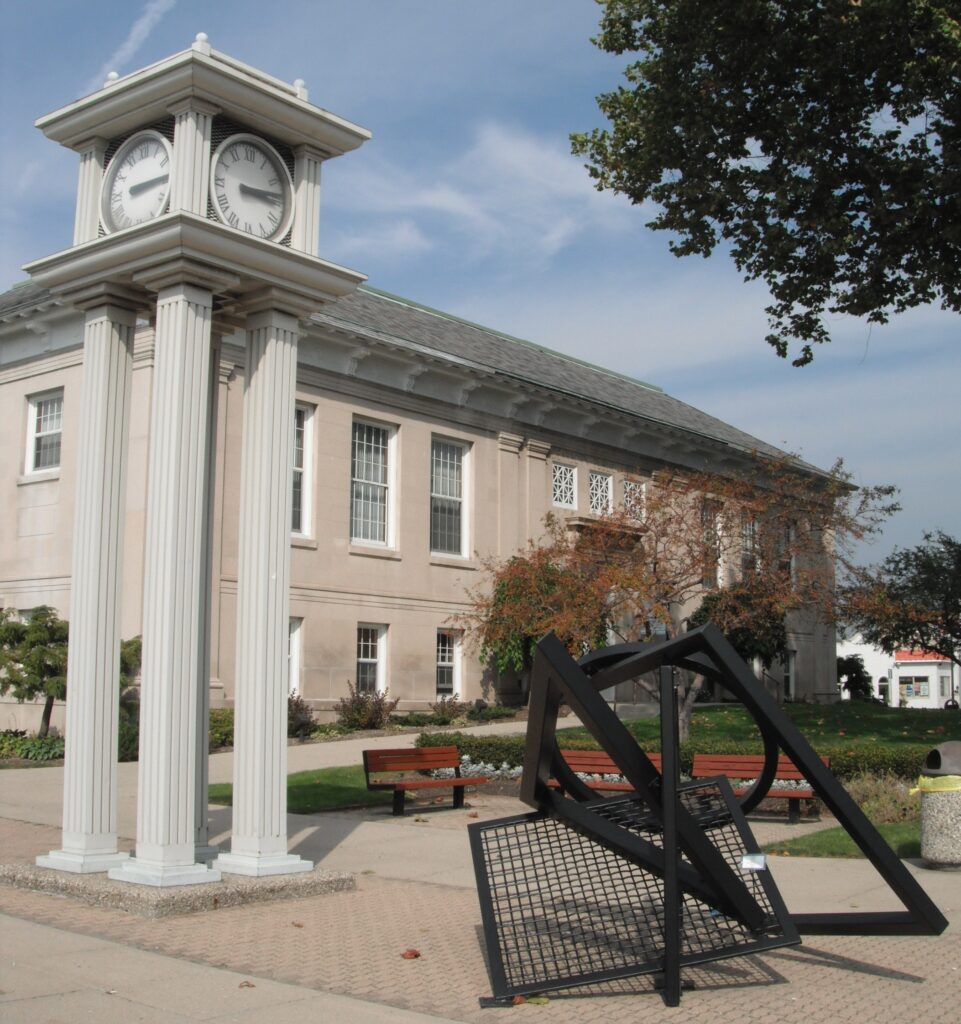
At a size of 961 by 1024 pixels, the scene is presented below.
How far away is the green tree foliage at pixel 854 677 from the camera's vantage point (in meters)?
49.9

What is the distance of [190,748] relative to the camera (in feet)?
30.4

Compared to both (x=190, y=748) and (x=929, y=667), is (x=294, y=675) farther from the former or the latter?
(x=929, y=667)

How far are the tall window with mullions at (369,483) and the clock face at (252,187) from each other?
60.2ft

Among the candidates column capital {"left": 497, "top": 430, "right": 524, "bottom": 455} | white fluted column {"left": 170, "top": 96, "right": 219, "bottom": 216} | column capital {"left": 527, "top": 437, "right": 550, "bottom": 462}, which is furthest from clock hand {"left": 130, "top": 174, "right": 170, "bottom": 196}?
column capital {"left": 527, "top": 437, "right": 550, "bottom": 462}

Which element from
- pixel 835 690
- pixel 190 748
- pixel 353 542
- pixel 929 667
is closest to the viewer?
pixel 190 748

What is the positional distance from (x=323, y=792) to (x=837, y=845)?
7.39m

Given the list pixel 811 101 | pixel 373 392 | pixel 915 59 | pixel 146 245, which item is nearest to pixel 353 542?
pixel 373 392

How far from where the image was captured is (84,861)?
9.69 meters

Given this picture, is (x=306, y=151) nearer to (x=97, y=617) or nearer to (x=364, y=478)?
(x=97, y=617)

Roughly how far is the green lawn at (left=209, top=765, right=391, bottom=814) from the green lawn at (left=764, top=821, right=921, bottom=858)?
229 inches

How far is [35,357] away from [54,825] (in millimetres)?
16752

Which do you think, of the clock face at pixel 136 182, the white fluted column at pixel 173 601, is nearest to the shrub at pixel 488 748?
the white fluted column at pixel 173 601

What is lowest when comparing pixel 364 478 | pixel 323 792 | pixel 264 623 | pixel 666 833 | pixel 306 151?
pixel 323 792

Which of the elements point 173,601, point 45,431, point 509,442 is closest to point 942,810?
point 173,601
